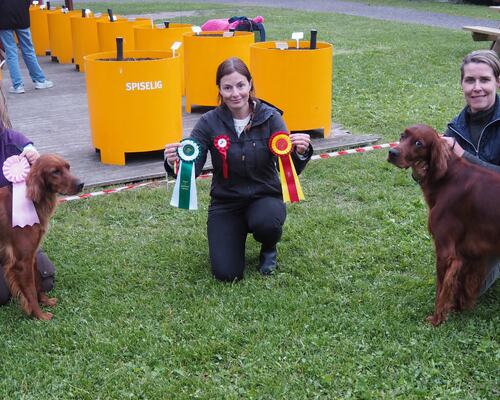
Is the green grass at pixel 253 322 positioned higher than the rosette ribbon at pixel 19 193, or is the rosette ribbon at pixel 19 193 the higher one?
the rosette ribbon at pixel 19 193

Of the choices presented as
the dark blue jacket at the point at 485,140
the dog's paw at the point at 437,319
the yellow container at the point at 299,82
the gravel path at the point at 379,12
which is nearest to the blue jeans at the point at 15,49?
the yellow container at the point at 299,82

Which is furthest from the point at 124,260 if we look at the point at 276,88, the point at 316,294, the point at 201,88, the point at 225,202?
the point at 201,88

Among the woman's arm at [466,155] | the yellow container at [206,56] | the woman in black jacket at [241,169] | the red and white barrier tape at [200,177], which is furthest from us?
the yellow container at [206,56]

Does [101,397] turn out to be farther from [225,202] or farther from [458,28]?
[458,28]

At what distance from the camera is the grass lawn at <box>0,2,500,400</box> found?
126 inches

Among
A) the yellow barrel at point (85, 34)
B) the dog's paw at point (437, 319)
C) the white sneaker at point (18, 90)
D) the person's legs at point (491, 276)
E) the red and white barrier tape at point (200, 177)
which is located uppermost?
the yellow barrel at point (85, 34)

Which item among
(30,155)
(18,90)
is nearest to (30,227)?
(30,155)

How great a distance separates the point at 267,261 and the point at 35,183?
1626 mm

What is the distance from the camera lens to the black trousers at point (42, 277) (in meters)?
4.00

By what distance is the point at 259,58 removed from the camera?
7562 millimetres

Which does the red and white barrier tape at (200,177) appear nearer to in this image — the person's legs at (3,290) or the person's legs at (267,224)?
the person's legs at (267,224)

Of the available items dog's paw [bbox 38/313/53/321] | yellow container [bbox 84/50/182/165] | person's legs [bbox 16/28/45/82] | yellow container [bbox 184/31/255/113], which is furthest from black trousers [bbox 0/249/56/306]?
person's legs [bbox 16/28/45/82]

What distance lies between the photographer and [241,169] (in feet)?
14.3

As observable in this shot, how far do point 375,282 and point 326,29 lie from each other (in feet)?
50.5
